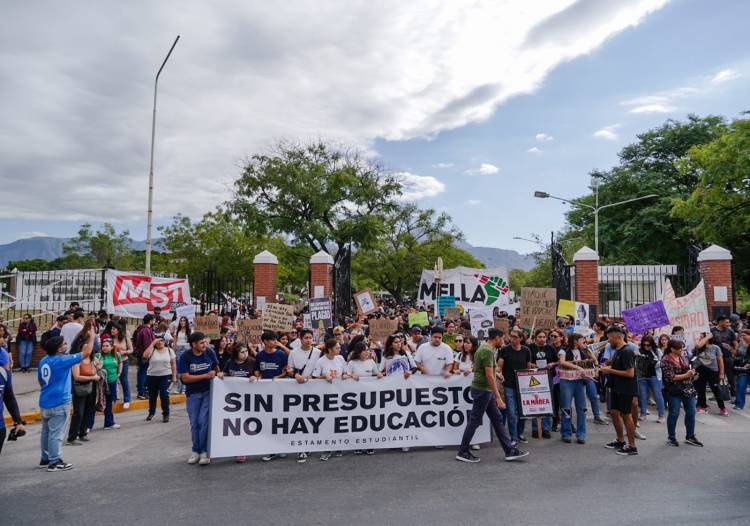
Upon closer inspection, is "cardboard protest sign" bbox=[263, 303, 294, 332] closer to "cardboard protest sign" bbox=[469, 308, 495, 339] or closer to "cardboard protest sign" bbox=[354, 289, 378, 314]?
"cardboard protest sign" bbox=[354, 289, 378, 314]

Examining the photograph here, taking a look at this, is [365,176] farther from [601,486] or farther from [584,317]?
[601,486]

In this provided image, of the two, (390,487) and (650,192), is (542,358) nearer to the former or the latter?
(390,487)

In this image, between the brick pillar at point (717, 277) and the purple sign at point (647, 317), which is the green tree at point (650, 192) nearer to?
the brick pillar at point (717, 277)

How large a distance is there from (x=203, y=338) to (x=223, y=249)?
28046mm

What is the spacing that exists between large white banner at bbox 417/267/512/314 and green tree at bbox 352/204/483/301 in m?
15.4

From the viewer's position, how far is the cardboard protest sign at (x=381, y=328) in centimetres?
1223

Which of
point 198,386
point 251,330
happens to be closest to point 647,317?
point 251,330

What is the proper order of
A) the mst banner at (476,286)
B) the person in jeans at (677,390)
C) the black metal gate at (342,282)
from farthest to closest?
1. the black metal gate at (342,282)
2. the mst banner at (476,286)
3. the person in jeans at (677,390)

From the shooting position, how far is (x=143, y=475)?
20.8ft

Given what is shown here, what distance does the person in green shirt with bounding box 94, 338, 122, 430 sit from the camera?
8.77 metres

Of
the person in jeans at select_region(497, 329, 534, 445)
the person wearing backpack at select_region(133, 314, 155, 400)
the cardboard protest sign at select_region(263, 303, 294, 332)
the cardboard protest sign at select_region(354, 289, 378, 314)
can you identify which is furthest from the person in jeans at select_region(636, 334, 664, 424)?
the person wearing backpack at select_region(133, 314, 155, 400)

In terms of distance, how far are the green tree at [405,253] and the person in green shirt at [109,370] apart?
25.4 m

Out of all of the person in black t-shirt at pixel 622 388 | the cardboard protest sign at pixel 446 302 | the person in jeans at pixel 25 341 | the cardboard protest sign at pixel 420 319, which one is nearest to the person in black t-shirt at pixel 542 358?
the person in black t-shirt at pixel 622 388

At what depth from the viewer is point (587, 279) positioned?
17.4 meters
